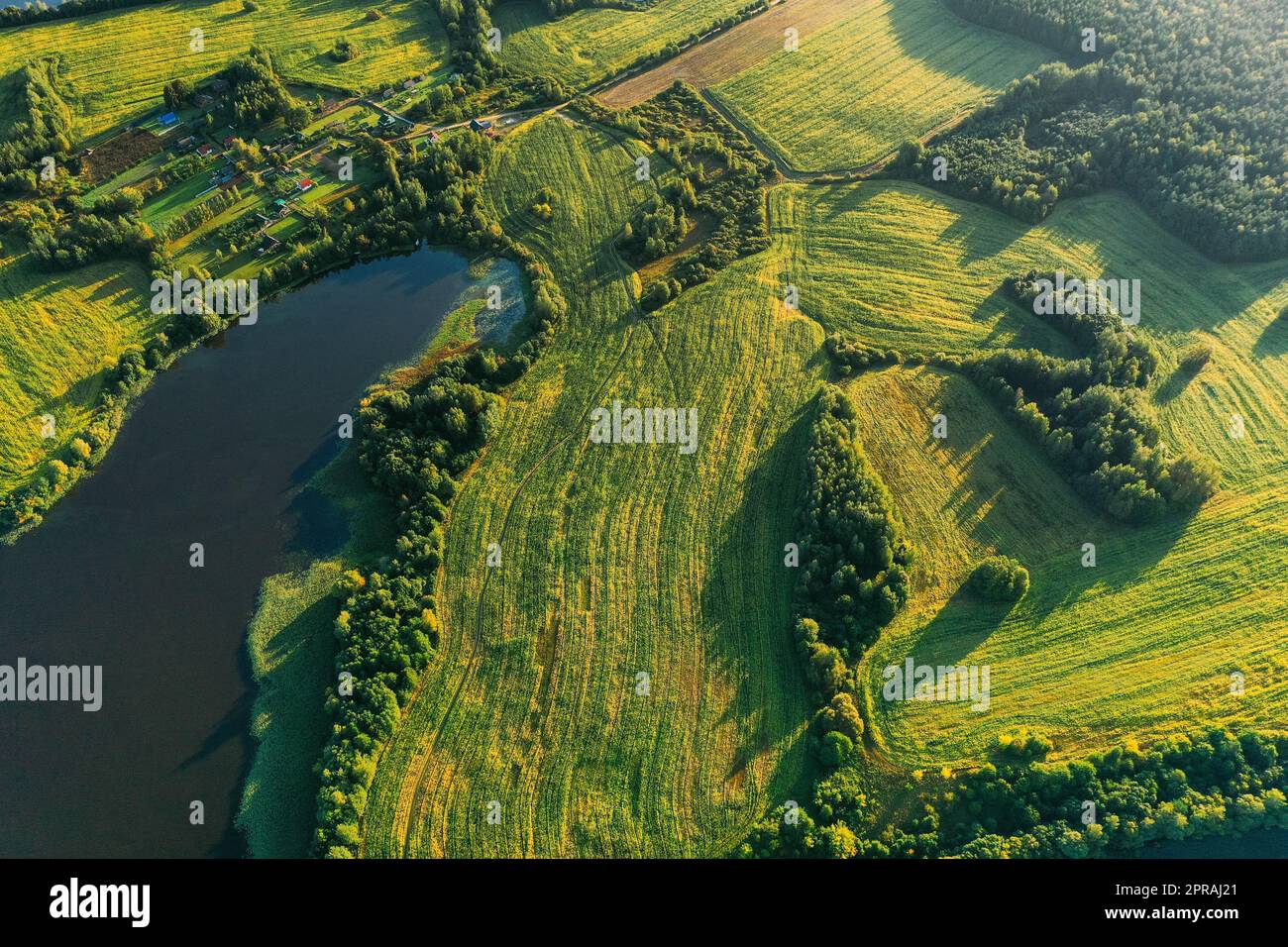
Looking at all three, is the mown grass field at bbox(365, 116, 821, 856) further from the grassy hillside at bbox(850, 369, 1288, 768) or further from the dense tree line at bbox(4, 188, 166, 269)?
the dense tree line at bbox(4, 188, 166, 269)

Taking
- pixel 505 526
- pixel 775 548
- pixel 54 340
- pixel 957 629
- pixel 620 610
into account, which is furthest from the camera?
pixel 54 340

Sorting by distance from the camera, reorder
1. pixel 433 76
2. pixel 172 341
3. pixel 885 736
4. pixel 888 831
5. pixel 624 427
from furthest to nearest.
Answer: pixel 433 76, pixel 172 341, pixel 624 427, pixel 885 736, pixel 888 831

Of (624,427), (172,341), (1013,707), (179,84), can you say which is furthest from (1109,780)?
(179,84)

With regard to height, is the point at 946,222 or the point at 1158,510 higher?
the point at 946,222

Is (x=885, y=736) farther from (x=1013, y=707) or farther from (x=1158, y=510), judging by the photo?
(x=1158, y=510)

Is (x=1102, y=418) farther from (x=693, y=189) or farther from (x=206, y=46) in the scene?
(x=206, y=46)

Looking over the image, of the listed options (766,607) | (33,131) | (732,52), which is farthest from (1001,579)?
(33,131)

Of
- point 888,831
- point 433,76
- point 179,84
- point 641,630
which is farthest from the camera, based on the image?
point 433,76

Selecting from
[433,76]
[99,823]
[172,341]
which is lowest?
[99,823]
